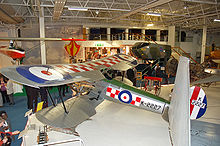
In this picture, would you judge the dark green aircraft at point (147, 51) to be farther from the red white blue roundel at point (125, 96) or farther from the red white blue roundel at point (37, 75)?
the red white blue roundel at point (37, 75)

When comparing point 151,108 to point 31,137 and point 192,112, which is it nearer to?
point 192,112

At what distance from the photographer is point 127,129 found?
508cm

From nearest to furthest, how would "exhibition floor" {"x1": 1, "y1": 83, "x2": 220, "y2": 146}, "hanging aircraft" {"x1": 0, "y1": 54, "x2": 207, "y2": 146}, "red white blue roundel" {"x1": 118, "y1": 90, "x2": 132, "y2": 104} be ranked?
"hanging aircraft" {"x1": 0, "y1": 54, "x2": 207, "y2": 146} < "exhibition floor" {"x1": 1, "y1": 83, "x2": 220, "y2": 146} < "red white blue roundel" {"x1": 118, "y1": 90, "x2": 132, "y2": 104}

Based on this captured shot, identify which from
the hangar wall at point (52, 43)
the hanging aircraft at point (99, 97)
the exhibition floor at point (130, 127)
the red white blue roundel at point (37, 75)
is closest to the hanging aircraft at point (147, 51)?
the hanging aircraft at point (99, 97)

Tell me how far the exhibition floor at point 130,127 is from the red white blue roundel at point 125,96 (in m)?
0.92

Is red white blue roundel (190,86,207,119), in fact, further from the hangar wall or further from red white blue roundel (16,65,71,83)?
the hangar wall

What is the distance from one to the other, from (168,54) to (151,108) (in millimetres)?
6522

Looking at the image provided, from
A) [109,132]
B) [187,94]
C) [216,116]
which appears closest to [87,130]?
[109,132]

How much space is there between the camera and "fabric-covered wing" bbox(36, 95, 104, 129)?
344cm

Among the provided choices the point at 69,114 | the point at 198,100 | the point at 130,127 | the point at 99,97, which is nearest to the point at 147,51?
the point at 99,97

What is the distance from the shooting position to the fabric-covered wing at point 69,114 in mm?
3438

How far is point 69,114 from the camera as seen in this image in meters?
3.91

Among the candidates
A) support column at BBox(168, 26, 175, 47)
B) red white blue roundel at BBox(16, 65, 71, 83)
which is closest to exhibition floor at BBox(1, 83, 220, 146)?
red white blue roundel at BBox(16, 65, 71, 83)

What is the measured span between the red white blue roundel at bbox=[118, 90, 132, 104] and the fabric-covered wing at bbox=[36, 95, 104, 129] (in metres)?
1.04
